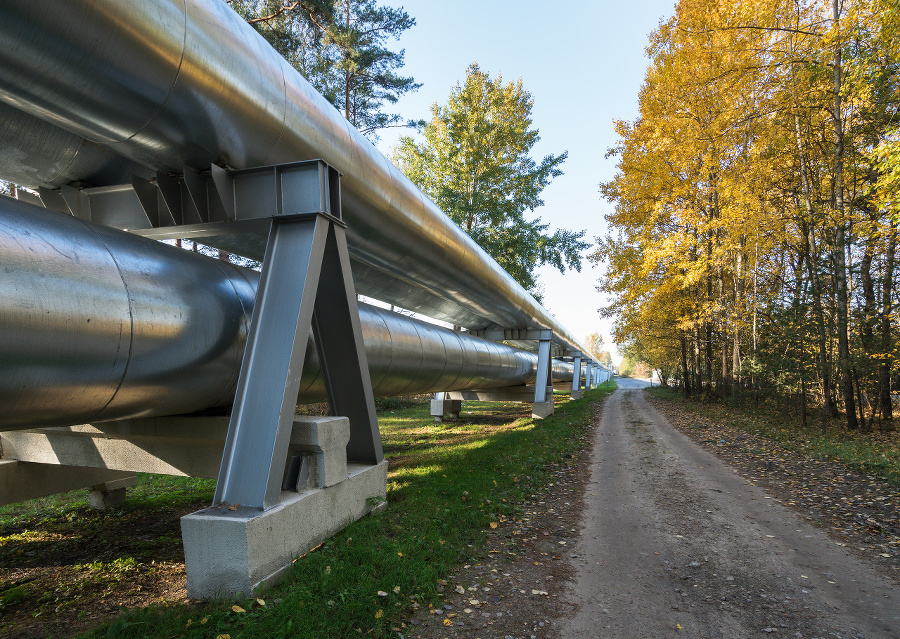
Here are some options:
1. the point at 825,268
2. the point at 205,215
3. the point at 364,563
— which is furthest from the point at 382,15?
the point at 364,563

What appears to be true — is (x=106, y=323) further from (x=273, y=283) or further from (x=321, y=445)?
(x=321, y=445)

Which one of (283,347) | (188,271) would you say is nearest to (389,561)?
(283,347)

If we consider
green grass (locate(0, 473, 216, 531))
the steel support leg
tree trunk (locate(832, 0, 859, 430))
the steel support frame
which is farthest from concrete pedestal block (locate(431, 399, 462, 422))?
tree trunk (locate(832, 0, 859, 430))

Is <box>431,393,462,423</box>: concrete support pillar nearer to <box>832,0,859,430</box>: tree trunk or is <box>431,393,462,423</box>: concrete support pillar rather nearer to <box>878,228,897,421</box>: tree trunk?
<box>832,0,859,430</box>: tree trunk

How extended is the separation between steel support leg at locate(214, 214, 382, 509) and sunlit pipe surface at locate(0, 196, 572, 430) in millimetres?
431

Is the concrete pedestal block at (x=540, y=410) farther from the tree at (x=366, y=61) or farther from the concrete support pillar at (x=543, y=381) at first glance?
the tree at (x=366, y=61)

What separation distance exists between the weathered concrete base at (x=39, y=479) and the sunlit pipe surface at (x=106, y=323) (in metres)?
2.54

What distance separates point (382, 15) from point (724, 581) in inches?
672

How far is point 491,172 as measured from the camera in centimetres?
2245

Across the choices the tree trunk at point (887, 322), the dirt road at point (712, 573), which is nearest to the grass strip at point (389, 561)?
the dirt road at point (712, 573)

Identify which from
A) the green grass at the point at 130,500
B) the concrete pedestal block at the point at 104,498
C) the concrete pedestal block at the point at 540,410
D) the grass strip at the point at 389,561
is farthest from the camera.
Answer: the concrete pedestal block at the point at 540,410

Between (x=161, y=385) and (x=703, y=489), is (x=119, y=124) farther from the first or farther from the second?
(x=703, y=489)

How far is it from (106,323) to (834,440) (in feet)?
44.4

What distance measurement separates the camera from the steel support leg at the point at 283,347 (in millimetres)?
3537
